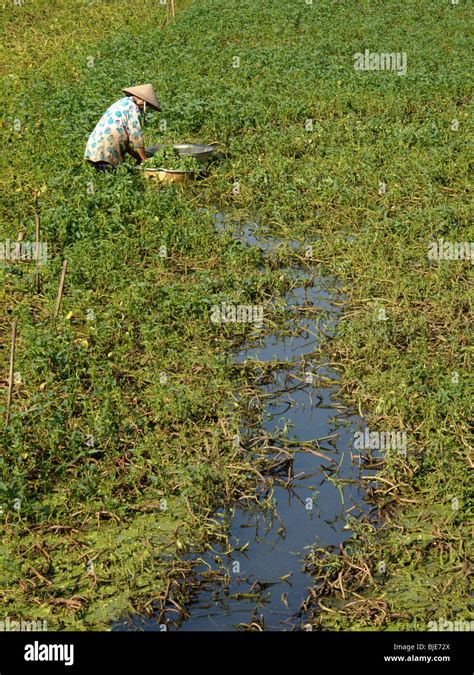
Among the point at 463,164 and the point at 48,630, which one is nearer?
the point at 48,630

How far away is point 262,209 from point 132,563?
589 centimetres

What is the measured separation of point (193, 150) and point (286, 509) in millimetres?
6483

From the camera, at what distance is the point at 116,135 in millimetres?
11016

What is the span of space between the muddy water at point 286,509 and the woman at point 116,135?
337 cm

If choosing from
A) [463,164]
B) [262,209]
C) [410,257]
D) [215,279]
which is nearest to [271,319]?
[215,279]

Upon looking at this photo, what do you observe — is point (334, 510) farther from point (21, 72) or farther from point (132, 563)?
point (21, 72)

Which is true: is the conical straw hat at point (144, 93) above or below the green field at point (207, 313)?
above

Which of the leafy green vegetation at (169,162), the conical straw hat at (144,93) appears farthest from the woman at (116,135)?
the leafy green vegetation at (169,162)

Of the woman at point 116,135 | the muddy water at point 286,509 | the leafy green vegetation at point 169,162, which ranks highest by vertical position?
the woman at point 116,135

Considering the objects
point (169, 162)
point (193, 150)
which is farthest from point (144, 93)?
point (193, 150)

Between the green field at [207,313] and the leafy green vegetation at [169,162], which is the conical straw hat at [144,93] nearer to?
the leafy green vegetation at [169,162]

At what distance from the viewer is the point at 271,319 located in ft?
28.7

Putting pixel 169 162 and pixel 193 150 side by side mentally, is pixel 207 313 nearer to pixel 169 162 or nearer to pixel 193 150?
pixel 169 162

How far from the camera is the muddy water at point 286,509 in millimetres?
5359
